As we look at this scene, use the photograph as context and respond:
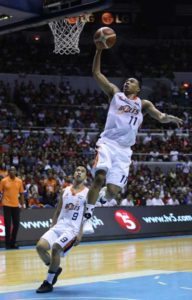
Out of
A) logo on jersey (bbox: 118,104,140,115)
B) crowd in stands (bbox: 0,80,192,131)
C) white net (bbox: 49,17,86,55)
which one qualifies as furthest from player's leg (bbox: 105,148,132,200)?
crowd in stands (bbox: 0,80,192,131)

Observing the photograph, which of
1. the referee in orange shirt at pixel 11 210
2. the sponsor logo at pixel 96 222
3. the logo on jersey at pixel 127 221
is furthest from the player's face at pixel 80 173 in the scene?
the logo on jersey at pixel 127 221

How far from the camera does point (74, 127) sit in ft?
86.8

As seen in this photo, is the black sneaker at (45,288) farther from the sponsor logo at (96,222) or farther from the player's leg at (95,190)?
the sponsor logo at (96,222)

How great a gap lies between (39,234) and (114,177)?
301 inches

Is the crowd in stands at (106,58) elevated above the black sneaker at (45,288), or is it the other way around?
the crowd in stands at (106,58)

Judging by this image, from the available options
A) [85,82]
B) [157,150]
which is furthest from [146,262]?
[85,82]

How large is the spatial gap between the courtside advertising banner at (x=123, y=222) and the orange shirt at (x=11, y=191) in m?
0.86

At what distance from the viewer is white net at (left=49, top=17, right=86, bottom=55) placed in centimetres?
1102

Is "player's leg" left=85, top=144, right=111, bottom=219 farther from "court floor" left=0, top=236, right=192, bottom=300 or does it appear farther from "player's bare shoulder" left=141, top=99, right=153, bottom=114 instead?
"court floor" left=0, top=236, right=192, bottom=300

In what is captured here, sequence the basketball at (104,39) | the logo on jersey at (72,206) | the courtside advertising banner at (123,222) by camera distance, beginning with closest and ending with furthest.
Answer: the basketball at (104,39), the logo on jersey at (72,206), the courtside advertising banner at (123,222)

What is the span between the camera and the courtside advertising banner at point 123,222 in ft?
49.3

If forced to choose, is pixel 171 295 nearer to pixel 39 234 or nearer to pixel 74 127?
pixel 39 234

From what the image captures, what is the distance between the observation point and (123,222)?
1703 centimetres

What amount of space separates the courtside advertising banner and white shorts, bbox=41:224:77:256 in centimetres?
604
